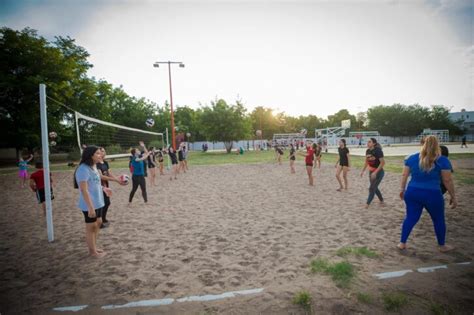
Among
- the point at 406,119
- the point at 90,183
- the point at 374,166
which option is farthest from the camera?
the point at 406,119

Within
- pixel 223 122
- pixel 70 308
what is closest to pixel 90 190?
pixel 70 308

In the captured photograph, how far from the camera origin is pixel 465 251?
394 centimetres

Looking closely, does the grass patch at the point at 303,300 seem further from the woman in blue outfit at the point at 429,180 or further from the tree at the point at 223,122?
the tree at the point at 223,122

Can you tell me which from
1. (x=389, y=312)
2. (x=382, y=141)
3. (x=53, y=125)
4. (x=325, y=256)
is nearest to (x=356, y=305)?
(x=389, y=312)

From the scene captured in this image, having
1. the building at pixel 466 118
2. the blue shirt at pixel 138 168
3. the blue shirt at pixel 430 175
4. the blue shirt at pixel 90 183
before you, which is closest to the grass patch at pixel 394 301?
the blue shirt at pixel 430 175

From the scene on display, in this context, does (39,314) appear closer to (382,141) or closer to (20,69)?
(20,69)

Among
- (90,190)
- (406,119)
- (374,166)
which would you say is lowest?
(374,166)

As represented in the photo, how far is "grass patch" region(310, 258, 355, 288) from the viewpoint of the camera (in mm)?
3199

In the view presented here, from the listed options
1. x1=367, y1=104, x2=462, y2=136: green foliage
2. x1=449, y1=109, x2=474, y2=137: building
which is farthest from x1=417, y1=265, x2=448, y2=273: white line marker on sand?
x1=449, y1=109, x2=474, y2=137: building

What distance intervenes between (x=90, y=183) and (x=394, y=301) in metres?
4.75

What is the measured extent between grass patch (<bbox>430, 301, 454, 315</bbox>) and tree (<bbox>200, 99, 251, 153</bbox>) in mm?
38107

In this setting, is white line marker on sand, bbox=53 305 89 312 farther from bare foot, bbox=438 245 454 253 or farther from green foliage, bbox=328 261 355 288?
bare foot, bbox=438 245 454 253

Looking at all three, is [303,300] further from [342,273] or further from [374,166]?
[374,166]

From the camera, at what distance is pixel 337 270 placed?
3.41 meters
